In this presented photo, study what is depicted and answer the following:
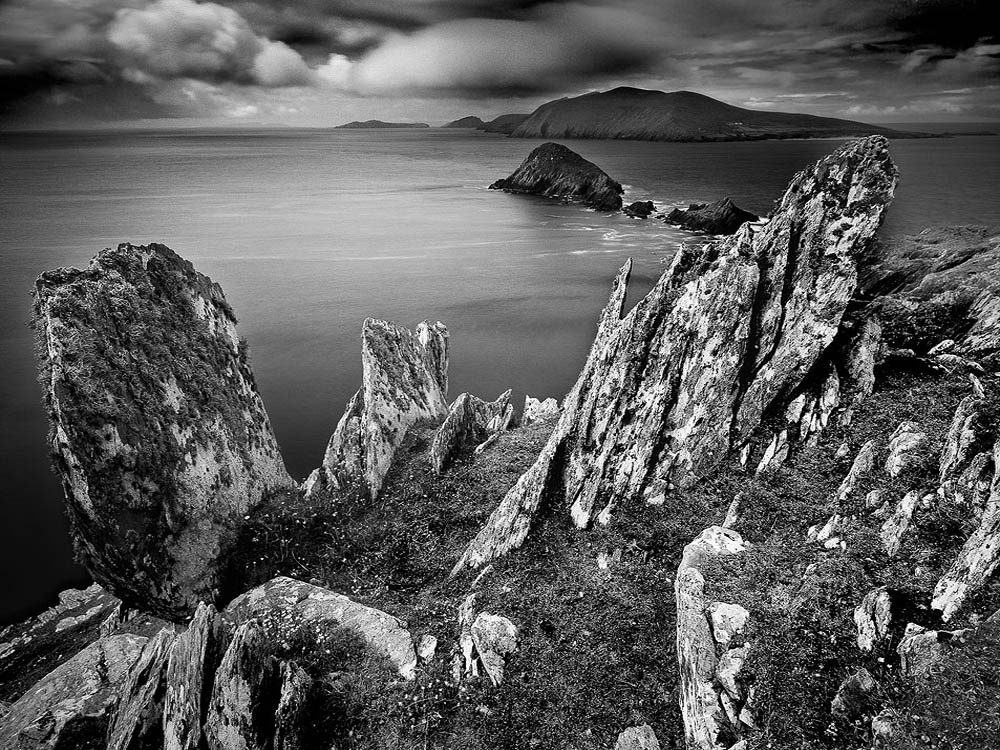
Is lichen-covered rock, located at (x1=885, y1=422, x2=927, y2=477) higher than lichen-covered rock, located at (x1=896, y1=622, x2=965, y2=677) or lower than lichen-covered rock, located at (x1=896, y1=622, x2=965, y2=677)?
higher

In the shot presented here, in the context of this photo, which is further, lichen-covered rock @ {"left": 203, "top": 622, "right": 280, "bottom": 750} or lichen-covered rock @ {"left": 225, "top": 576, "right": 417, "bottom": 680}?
lichen-covered rock @ {"left": 225, "top": 576, "right": 417, "bottom": 680}

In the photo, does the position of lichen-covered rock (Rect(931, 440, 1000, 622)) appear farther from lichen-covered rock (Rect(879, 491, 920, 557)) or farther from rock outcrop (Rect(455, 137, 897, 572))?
rock outcrop (Rect(455, 137, 897, 572))

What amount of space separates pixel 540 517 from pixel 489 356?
2749 centimetres

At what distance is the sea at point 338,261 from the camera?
32906 millimetres

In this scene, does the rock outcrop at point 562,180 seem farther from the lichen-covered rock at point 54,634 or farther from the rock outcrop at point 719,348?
Answer: the lichen-covered rock at point 54,634

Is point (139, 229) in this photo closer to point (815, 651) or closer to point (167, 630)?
point (167, 630)

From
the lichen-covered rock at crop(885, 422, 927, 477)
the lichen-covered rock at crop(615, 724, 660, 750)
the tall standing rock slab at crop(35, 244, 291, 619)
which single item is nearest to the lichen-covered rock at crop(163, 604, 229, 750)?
the tall standing rock slab at crop(35, 244, 291, 619)

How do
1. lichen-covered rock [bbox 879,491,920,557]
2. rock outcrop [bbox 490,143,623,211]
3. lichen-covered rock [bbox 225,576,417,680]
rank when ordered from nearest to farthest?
lichen-covered rock [bbox 879,491,920,557], lichen-covered rock [bbox 225,576,417,680], rock outcrop [bbox 490,143,623,211]

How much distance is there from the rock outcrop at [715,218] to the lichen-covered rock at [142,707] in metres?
76.0

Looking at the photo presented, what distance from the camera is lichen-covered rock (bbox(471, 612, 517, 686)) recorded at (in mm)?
13195

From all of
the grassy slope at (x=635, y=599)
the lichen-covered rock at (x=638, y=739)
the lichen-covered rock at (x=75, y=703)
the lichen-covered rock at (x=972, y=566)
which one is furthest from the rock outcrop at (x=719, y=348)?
the lichen-covered rock at (x=75, y=703)

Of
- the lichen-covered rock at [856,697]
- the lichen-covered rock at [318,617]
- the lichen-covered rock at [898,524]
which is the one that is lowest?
the lichen-covered rock at [318,617]

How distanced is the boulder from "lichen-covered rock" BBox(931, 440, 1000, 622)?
87134 millimetres

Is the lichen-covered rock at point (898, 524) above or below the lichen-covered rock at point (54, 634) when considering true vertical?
above
